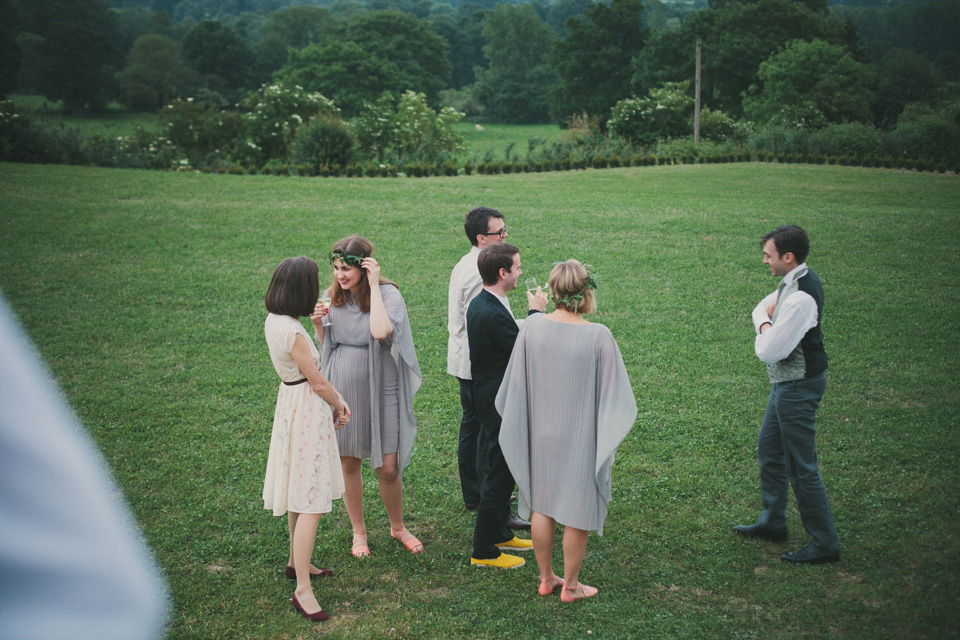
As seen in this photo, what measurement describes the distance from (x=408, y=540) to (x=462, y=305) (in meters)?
1.65

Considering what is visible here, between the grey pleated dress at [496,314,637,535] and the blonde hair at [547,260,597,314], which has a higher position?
the blonde hair at [547,260,597,314]

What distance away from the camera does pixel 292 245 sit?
13.4 metres

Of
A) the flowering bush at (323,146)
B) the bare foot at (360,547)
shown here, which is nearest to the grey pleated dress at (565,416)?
the bare foot at (360,547)

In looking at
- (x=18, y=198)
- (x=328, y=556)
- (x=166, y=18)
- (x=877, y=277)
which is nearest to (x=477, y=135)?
(x=166, y=18)

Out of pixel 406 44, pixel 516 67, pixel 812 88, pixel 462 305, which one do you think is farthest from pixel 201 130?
pixel 516 67

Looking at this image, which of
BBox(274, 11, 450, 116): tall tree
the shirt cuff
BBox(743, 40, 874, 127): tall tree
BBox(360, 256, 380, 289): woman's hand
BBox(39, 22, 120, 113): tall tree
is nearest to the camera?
BBox(360, 256, 380, 289): woman's hand

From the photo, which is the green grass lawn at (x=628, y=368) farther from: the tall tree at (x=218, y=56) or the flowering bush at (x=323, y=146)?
the tall tree at (x=218, y=56)

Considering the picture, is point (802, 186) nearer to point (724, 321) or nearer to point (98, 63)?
point (724, 321)

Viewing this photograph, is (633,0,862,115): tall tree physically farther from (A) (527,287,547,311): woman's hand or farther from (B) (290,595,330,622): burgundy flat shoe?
(B) (290,595,330,622): burgundy flat shoe

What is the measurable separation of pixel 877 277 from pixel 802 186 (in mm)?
8205

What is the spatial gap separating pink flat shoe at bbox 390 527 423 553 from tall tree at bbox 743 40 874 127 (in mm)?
28069

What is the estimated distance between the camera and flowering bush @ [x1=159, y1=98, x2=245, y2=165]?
78.2 feet

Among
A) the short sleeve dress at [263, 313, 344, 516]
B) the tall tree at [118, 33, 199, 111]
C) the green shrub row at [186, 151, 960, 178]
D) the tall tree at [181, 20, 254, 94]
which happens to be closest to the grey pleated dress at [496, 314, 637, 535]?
the short sleeve dress at [263, 313, 344, 516]

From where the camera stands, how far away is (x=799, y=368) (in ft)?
14.4
